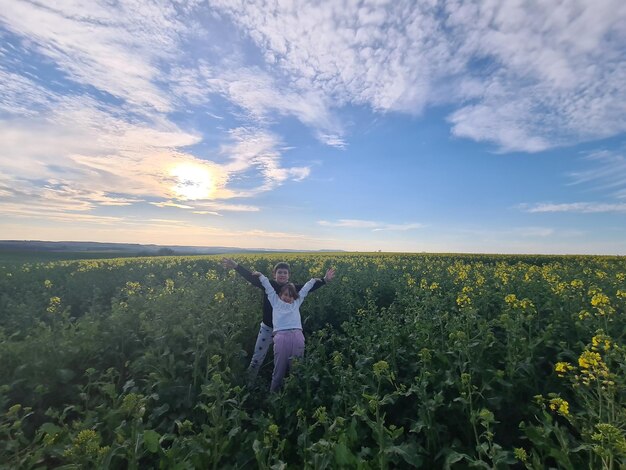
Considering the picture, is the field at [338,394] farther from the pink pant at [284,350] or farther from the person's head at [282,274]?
the person's head at [282,274]

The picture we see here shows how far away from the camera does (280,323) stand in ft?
20.5

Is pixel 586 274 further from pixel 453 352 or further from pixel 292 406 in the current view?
pixel 292 406

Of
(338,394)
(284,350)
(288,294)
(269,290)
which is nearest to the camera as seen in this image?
(338,394)

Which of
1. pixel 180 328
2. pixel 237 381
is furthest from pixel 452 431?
pixel 180 328

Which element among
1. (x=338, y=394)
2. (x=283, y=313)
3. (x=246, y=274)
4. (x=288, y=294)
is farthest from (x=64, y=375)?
(x=338, y=394)

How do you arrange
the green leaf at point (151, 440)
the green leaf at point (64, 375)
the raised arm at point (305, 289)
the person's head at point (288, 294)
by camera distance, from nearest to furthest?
the green leaf at point (151, 440)
the green leaf at point (64, 375)
the person's head at point (288, 294)
the raised arm at point (305, 289)

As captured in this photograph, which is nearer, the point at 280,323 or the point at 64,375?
the point at 64,375

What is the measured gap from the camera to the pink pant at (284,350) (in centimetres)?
600

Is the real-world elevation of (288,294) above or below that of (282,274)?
below

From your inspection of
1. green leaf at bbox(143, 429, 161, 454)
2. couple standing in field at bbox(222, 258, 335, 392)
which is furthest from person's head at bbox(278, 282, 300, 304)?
green leaf at bbox(143, 429, 161, 454)

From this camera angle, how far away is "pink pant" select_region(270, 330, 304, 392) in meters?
6.00

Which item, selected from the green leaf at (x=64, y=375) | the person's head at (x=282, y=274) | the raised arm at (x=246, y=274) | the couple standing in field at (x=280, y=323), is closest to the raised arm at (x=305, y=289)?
the couple standing in field at (x=280, y=323)

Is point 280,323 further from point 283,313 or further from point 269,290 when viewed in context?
point 269,290

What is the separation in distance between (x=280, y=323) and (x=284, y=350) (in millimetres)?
455
